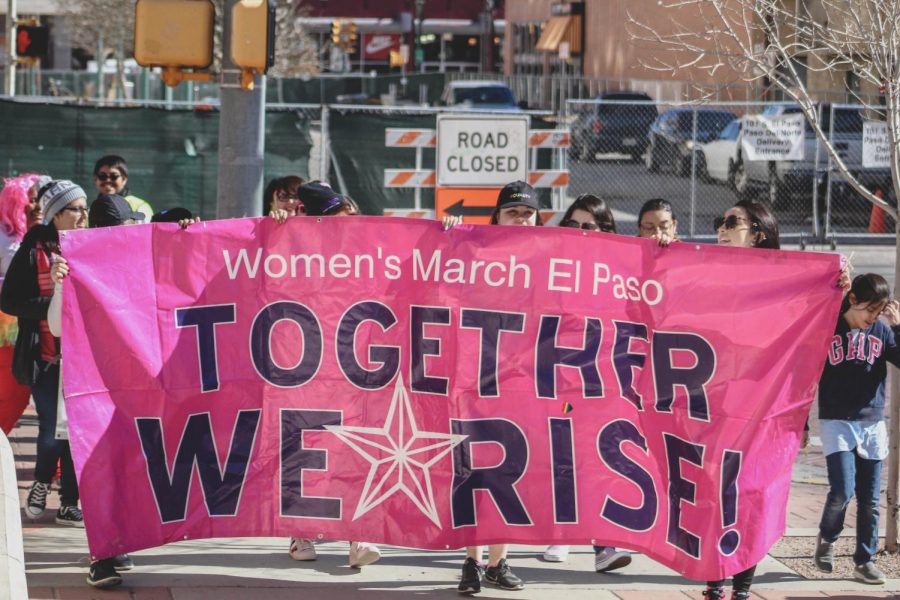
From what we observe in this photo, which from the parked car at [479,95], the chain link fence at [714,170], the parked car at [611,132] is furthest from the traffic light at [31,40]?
the parked car at [479,95]

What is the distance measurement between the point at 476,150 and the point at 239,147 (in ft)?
18.0

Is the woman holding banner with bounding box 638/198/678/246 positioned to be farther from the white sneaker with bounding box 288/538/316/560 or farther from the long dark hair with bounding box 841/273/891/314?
the white sneaker with bounding box 288/538/316/560

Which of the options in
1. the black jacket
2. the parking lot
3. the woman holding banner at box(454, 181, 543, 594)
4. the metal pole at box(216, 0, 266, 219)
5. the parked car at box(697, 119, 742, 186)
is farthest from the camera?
→ the parked car at box(697, 119, 742, 186)

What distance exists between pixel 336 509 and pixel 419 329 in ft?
2.95

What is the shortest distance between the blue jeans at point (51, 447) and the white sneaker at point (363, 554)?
1.67m

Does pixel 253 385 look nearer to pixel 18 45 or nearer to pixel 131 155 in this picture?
pixel 131 155

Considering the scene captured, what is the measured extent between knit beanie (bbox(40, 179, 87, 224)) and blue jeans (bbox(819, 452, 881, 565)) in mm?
3994

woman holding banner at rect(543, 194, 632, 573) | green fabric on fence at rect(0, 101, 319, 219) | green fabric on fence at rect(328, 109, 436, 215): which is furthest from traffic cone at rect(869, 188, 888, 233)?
woman holding banner at rect(543, 194, 632, 573)

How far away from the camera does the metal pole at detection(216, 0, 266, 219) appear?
29.1 feet

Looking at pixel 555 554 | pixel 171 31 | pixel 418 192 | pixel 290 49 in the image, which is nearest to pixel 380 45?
pixel 290 49

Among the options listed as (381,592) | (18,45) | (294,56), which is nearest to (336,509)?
(381,592)

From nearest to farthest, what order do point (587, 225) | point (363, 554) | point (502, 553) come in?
point (502, 553) < point (363, 554) < point (587, 225)

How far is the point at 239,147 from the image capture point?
8.90 metres

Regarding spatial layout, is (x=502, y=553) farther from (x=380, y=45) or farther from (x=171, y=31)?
(x=380, y=45)
